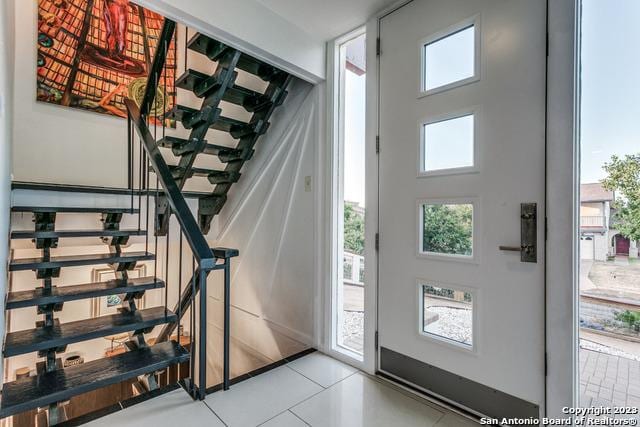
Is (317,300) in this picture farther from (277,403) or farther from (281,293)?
(277,403)

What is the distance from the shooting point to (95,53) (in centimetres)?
314

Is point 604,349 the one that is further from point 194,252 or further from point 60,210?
point 60,210

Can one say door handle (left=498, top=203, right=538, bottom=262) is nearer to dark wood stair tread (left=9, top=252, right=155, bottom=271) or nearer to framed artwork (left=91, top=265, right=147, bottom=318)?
dark wood stair tread (left=9, top=252, right=155, bottom=271)

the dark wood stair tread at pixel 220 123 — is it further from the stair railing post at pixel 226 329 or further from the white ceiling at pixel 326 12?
the stair railing post at pixel 226 329

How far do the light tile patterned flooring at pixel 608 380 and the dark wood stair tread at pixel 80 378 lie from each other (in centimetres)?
193

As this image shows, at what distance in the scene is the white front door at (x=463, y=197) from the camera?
145 centimetres

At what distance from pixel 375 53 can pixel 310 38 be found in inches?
21.1

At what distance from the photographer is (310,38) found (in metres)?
2.29

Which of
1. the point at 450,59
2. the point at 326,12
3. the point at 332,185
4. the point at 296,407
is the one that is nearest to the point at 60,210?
the point at 332,185

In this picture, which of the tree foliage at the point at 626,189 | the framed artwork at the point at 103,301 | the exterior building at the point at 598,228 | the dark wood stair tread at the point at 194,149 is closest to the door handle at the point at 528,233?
the exterior building at the point at 598,228

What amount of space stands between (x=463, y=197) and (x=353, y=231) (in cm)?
88

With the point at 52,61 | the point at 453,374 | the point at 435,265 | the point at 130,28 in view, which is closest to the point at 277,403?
the point at 453,374

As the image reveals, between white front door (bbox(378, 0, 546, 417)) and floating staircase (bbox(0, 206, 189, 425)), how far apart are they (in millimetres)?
1381

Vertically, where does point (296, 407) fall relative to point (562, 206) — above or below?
below
